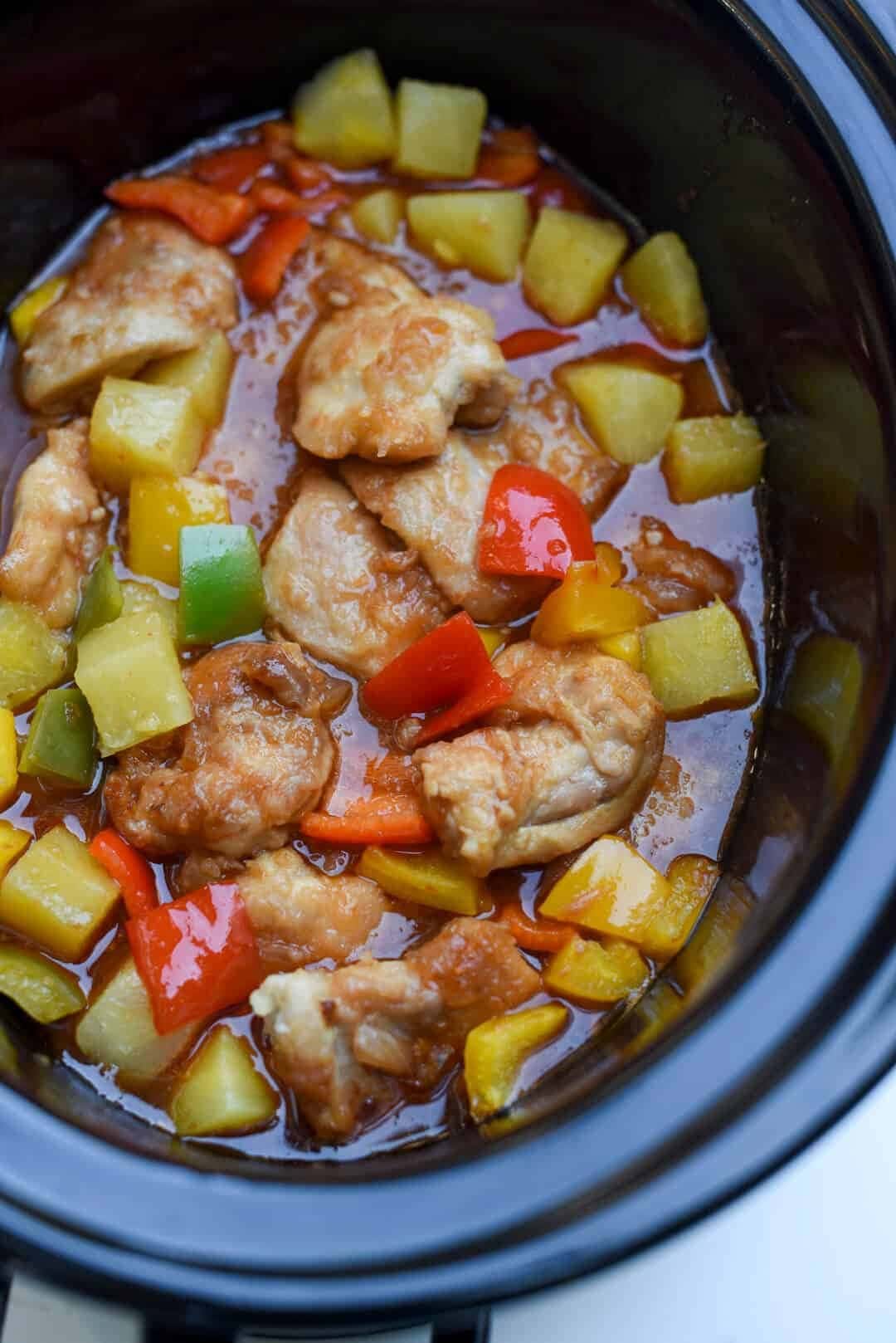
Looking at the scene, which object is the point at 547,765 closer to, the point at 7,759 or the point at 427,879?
the point at 427,879

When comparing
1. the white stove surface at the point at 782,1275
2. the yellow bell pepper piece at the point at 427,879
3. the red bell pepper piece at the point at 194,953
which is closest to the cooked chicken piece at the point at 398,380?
the yellow bell pepper piece at the point at 427,879

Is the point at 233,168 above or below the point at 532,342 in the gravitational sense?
below

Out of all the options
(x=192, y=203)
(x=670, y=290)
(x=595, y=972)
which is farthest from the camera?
(x=192, y=203)

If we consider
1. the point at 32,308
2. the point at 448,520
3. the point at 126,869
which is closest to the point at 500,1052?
the point at 126,869

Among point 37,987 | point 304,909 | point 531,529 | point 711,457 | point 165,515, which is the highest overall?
point 711,457

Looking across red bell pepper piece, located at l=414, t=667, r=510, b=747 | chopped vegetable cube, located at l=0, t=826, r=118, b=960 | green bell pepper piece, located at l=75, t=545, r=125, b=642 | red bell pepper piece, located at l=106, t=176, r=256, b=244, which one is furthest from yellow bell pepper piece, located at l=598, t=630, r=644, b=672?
red bell pepper piece, located at l=106, t=176, r=256, b=244

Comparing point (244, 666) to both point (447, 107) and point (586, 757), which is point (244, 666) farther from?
point (447, 107)
